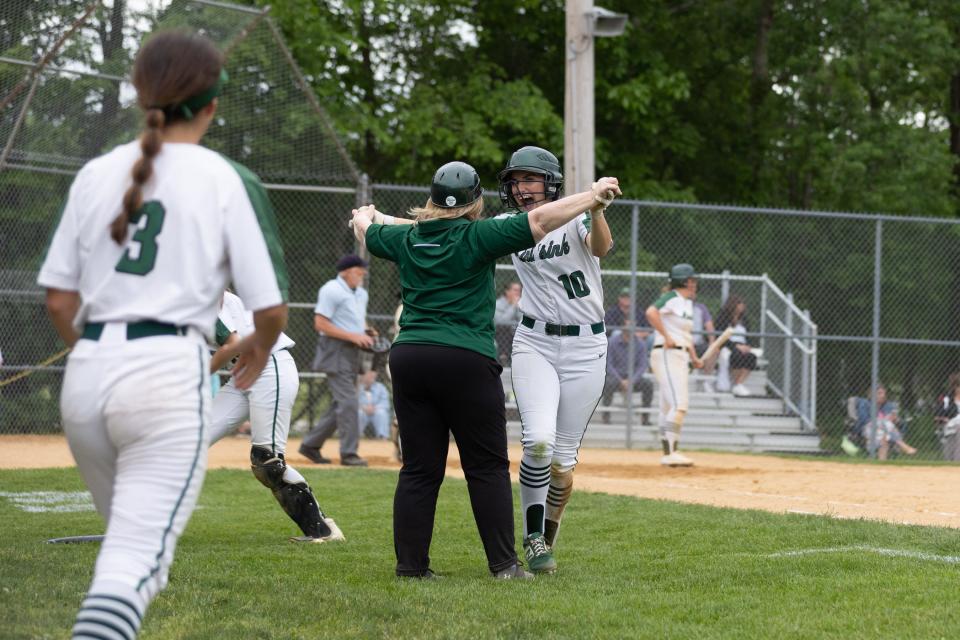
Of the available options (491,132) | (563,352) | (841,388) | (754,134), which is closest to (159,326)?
(563,352)

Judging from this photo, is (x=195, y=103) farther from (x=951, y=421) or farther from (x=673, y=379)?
(x=951, y=421)

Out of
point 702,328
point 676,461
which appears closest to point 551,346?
point 676,461

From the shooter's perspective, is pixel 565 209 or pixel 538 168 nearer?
pixel 565 209

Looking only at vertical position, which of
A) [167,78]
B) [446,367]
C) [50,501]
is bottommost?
[50,501]

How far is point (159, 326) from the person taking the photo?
131 inches

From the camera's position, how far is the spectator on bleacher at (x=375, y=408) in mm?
17500

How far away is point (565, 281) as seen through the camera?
6.68 m

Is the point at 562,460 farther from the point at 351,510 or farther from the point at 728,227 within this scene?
the point at 728,227

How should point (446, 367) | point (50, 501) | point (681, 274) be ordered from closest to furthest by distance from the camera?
point (446, 367), point (50, 501), point (681, 274)

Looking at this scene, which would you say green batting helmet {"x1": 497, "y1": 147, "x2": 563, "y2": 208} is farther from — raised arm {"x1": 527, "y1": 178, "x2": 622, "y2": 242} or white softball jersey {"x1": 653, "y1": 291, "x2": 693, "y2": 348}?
white softball jersey {"x1": 653, "y1": 291, "x2": 693, "y2": 348}

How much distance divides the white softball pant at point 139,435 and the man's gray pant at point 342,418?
32.3 feet

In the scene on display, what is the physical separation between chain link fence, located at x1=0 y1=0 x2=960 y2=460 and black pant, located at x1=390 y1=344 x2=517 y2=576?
28.2ft

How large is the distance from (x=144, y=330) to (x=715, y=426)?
15.0m

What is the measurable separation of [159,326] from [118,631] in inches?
29.8
